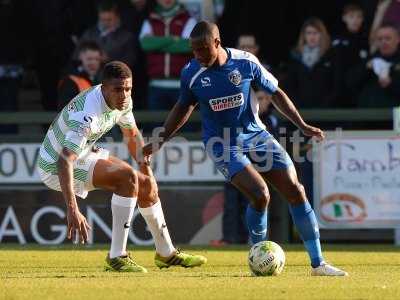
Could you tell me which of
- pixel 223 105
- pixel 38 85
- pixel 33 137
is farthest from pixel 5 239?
pixel 223 105

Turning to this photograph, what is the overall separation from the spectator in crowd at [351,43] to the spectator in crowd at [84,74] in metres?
2.86

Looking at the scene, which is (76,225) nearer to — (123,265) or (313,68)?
(123,265)

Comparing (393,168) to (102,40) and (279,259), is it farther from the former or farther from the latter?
(279,259)

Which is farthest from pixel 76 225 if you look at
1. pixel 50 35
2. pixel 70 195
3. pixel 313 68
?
pixel 50 35

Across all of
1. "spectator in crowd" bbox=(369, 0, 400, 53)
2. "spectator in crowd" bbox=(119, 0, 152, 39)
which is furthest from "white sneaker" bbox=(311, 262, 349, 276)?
"spectator in crowd" bbox=(119, 0, 152, 39)

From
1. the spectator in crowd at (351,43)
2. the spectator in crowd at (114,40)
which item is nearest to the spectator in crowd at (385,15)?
the spectator in crowd at (351,43)

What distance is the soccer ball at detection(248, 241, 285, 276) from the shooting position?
10211 mm

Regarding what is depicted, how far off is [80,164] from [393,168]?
17.2 ft

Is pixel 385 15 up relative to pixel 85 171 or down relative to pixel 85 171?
up

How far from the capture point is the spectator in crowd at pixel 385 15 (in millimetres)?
15183

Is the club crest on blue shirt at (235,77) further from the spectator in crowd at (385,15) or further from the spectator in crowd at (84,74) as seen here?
the spectator in crowd at (385,15)

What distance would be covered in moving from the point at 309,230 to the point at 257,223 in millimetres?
527

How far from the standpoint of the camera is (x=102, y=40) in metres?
15.6

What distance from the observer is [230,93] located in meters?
10.6
